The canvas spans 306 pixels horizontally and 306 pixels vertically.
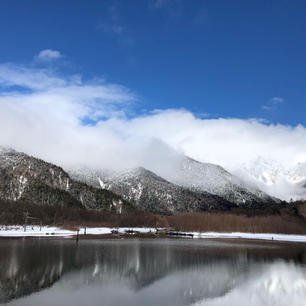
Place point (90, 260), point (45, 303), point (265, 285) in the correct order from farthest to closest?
point (90, 260)
point (265, 285)
point (45, 303)

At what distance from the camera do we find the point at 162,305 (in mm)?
30391

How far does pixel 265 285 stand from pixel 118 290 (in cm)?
1698

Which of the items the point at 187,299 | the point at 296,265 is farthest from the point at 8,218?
the point at 187,299

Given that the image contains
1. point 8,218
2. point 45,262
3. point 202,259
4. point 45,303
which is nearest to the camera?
point 45,303

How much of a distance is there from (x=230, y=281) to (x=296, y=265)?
20.7 m

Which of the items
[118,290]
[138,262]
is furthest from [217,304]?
[138,262]

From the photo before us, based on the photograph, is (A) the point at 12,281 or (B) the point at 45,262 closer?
(A) the point at 12,281

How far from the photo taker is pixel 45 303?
1159 inches

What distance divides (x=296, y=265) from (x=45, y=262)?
3817cm

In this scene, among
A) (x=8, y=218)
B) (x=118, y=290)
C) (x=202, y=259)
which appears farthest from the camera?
(x=8, y=218)

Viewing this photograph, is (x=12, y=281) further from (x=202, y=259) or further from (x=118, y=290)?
(x=202, y=259)

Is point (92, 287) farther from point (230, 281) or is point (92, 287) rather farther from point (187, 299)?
point (230, 281)

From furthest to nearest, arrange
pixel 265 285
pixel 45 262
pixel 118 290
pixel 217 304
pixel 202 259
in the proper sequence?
pixel 202 259 < pixel 45 262 < pixel 265 285 < pixel 118 290 < pixel 217 304

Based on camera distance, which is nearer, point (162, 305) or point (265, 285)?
point (162, 305)
